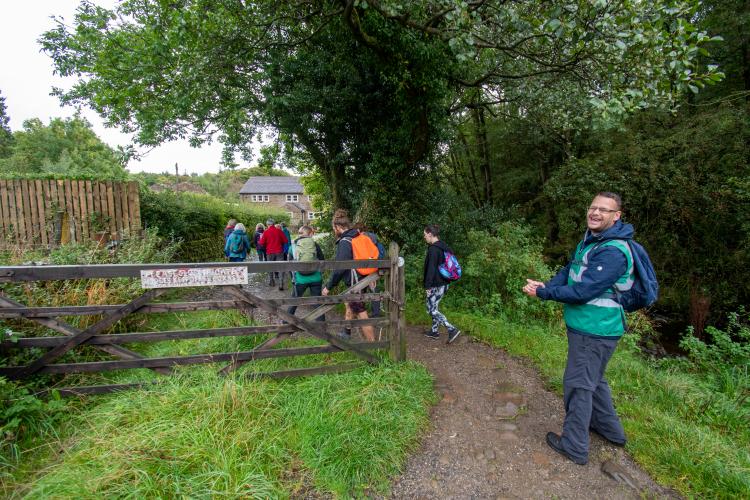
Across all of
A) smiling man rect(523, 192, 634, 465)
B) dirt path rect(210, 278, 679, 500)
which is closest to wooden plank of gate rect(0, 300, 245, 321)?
dirt path rect(210, 278, 679, 500)

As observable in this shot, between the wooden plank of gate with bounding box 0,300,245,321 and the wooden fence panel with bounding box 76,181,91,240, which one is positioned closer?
the wooden plank of gate with bounding box 0,300,245,321

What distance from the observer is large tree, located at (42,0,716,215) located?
13.5 ft

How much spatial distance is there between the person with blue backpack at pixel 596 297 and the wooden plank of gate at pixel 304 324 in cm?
203

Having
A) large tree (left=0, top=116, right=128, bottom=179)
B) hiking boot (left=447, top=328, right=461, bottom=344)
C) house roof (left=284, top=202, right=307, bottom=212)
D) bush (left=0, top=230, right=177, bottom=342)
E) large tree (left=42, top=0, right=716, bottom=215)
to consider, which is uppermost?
large tree (left=0, top=116, right=128, bottom=179)

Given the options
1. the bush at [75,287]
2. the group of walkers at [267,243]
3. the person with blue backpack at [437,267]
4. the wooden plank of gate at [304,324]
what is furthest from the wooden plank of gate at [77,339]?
the group of walkers at [267,243]

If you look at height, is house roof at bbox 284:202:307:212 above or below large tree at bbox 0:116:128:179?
below

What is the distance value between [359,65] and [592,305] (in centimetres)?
825

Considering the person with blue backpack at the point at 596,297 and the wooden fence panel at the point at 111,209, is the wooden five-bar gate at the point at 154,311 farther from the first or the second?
the wooden fence panel at the point at 111,209

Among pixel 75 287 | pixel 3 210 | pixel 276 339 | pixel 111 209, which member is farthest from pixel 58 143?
pixel 276 339

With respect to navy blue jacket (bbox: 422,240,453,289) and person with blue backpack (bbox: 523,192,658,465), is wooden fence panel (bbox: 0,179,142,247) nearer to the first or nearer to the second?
navy blue jacket (bbox: 422,240,453,289)

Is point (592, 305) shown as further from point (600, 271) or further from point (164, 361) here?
point (164, 361)

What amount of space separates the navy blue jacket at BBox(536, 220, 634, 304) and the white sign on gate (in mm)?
2821

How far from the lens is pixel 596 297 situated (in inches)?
103

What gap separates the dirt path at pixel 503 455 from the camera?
101 inches
